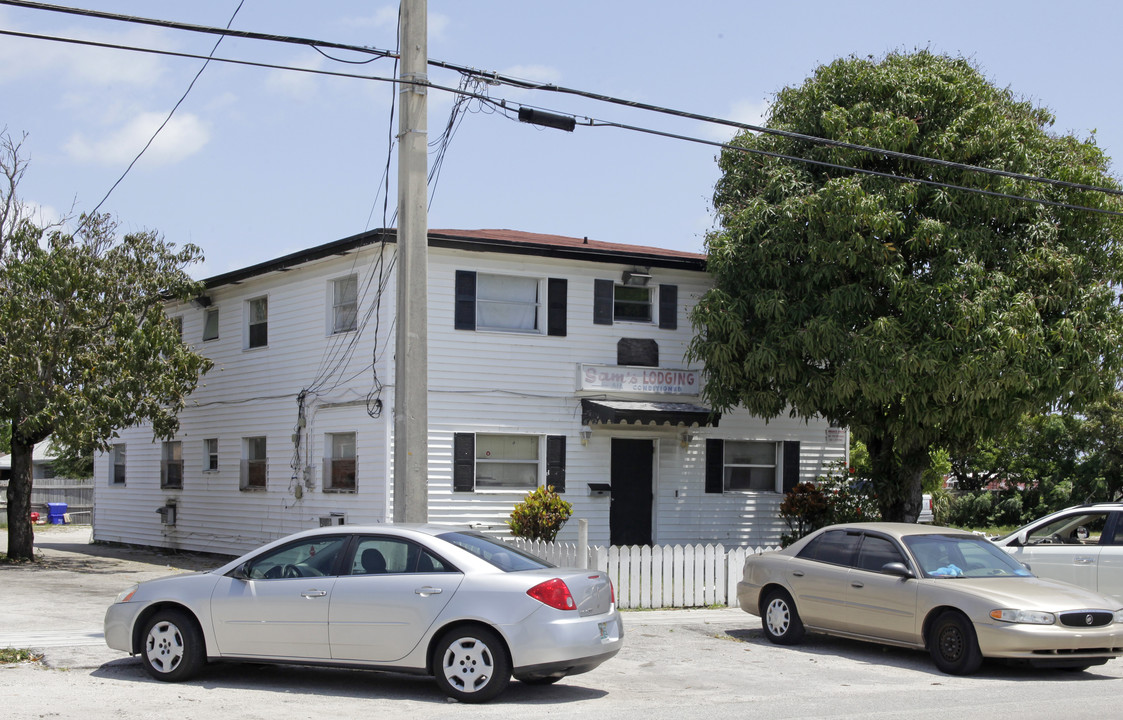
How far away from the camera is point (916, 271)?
1905 centimetres

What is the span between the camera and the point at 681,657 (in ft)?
39.6

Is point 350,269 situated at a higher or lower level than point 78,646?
higher

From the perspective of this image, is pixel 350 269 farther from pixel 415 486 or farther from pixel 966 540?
pixel 966 540

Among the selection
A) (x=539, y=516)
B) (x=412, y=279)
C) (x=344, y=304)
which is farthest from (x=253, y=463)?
(x=412, y=279)

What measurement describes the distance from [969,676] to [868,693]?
4.79ft

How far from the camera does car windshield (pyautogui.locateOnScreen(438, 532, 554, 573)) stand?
9688 mm

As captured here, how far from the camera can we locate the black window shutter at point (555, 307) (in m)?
20.8

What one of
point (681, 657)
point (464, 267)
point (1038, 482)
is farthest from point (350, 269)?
point (1038, 482)

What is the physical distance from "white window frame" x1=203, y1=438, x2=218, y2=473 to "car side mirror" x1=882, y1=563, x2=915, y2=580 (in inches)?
656

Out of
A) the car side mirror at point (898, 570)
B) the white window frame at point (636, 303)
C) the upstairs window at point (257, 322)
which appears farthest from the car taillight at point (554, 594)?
the upstairs window at point (257, 322)

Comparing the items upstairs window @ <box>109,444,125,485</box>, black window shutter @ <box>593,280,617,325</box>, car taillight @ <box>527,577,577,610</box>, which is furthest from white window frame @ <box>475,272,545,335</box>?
upstairs window @ <box>109,444,125,485</box>

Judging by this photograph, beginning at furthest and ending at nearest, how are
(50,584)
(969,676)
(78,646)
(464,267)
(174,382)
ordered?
(174,382)
(464,267)
(50,584)
(78,646)
(969,676)

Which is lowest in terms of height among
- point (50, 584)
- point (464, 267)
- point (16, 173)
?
point (50, 584)

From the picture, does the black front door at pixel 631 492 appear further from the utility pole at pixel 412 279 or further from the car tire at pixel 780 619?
the utility pole at pixel 412 279
